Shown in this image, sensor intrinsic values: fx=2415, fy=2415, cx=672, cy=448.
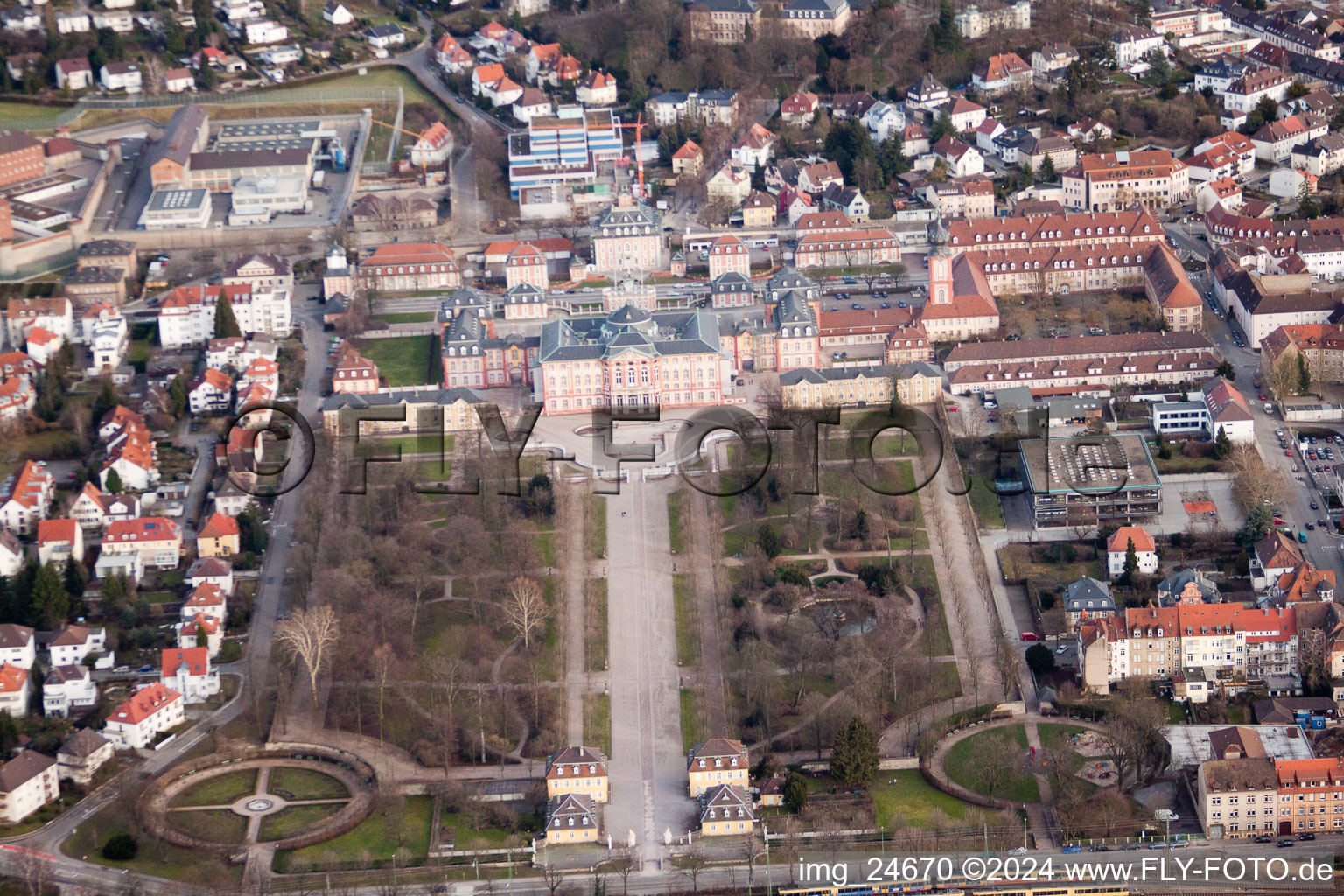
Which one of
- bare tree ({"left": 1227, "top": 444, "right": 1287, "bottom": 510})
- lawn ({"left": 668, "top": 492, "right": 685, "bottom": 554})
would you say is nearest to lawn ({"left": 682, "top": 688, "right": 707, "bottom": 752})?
lawn ({"left": 668, "top": 492, "right": 685, "bottom": 554})

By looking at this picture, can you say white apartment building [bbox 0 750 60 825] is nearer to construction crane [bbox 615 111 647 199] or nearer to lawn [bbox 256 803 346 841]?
lawn [bbox 256 803 346 841]

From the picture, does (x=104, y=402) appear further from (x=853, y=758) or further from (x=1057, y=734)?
(x=1057, y=734)

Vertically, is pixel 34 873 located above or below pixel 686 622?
below

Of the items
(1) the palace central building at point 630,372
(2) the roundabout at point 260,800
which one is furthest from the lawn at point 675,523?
(2) the roundabout at point 260,800

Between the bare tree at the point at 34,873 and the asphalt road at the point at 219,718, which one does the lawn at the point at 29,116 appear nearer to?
the asphalt road at the point at 219,718

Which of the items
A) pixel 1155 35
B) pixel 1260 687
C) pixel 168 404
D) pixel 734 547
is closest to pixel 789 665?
pixel 734 547

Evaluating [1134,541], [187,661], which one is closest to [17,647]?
[187,661]

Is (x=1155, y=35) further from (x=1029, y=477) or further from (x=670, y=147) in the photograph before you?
(x=1029, y=477)
